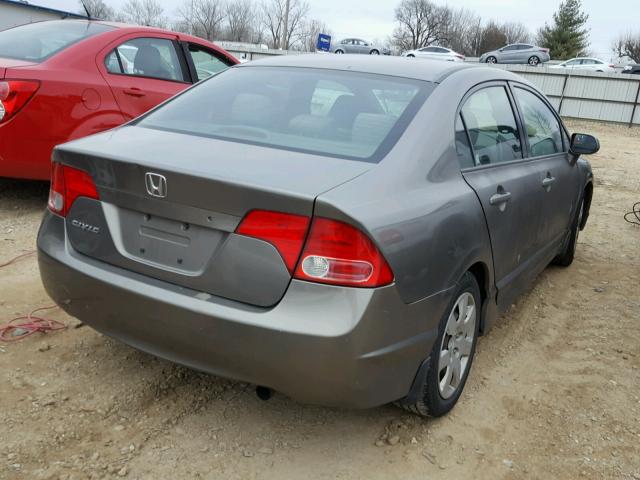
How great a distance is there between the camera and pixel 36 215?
5.29 metres

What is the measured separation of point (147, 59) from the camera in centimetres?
579

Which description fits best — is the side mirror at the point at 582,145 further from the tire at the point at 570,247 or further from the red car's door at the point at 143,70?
the red car's door at the point at 143,70

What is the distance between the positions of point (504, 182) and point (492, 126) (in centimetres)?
34

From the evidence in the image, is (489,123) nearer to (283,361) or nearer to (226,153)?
(226,153)

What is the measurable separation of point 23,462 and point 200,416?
703 millimetres

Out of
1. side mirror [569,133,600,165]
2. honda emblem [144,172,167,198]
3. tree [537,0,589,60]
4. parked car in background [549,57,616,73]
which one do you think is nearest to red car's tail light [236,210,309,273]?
honda emblem [144,172,167,198]

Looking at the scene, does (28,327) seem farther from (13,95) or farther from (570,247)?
(570,247)

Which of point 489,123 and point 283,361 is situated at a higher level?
point 489,123

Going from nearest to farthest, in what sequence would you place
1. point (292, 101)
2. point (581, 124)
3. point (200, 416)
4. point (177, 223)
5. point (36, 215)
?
point (177, 223) → point (200, 416) → point (292, 101) → point (36, 215) → point (581, 124)

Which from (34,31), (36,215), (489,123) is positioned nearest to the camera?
(489,123)

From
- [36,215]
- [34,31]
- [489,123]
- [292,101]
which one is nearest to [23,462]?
[292,101]

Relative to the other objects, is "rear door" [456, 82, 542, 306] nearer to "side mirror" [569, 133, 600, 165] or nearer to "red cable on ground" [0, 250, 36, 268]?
"side mirror" [569, 133, 600, 165]

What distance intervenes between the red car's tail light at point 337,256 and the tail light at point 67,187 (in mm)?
958

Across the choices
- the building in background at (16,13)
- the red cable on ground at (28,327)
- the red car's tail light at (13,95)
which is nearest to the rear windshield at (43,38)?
the red car's tail light at (13,95)
